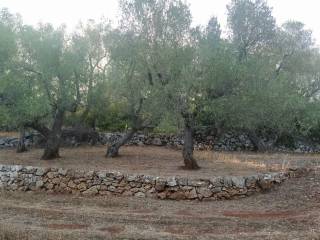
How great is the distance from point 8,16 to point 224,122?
490 inches

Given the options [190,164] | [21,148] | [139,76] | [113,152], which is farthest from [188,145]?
[21,148]

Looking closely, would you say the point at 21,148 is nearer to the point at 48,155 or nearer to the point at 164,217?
the point at 48,155

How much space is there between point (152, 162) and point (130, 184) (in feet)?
19.0

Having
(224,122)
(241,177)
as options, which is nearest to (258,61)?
(224,122)

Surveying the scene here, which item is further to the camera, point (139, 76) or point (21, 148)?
point (21, 148)

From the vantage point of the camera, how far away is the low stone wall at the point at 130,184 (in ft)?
58.8

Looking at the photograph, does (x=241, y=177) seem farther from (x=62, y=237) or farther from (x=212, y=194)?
(x=62, y=237)

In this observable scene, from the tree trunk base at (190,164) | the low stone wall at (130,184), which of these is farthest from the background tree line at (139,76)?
the low stone wall at (130,184)

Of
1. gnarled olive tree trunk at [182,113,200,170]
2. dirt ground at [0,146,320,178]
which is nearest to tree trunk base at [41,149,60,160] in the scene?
dirt ground at [0,146,320,178]

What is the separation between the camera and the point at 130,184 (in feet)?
60.1

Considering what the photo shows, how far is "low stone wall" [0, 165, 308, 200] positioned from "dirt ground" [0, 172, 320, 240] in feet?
1.49

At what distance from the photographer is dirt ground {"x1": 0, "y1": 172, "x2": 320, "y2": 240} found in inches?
486

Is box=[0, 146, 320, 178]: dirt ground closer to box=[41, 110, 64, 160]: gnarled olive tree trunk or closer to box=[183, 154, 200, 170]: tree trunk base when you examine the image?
box=[183, 154, 200, 170]: tree trunk base

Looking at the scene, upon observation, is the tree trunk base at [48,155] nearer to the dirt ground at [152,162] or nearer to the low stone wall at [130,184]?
the dirt ground at [152,162]
